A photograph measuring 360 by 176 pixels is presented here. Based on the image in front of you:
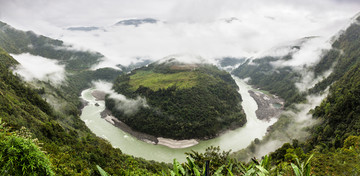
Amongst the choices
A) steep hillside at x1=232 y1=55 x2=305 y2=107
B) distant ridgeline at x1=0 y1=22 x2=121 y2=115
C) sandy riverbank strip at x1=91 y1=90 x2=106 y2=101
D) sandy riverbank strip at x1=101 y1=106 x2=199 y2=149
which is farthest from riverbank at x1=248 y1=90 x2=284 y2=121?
distant ridgeline at x1=0 y1=22 x2=121 y2=115

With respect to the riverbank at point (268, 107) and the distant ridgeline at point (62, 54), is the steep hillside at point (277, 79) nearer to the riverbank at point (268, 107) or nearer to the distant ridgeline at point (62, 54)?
the riverbank at point (268, 107)

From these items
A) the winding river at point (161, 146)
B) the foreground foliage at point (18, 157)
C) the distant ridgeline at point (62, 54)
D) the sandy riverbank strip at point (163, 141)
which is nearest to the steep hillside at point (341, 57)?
the winding river at point (161, 146)

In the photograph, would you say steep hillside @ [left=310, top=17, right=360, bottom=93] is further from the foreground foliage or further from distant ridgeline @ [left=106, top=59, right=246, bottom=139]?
the foreground foliage

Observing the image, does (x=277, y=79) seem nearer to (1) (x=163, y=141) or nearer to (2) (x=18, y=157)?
(1) (x=163, y=141)

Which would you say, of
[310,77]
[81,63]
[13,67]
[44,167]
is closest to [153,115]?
[13,67]

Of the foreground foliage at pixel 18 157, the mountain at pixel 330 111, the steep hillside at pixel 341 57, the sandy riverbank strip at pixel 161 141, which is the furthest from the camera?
the steep hillside at pixel 341 57

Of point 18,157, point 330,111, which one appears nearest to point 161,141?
point 330,111
